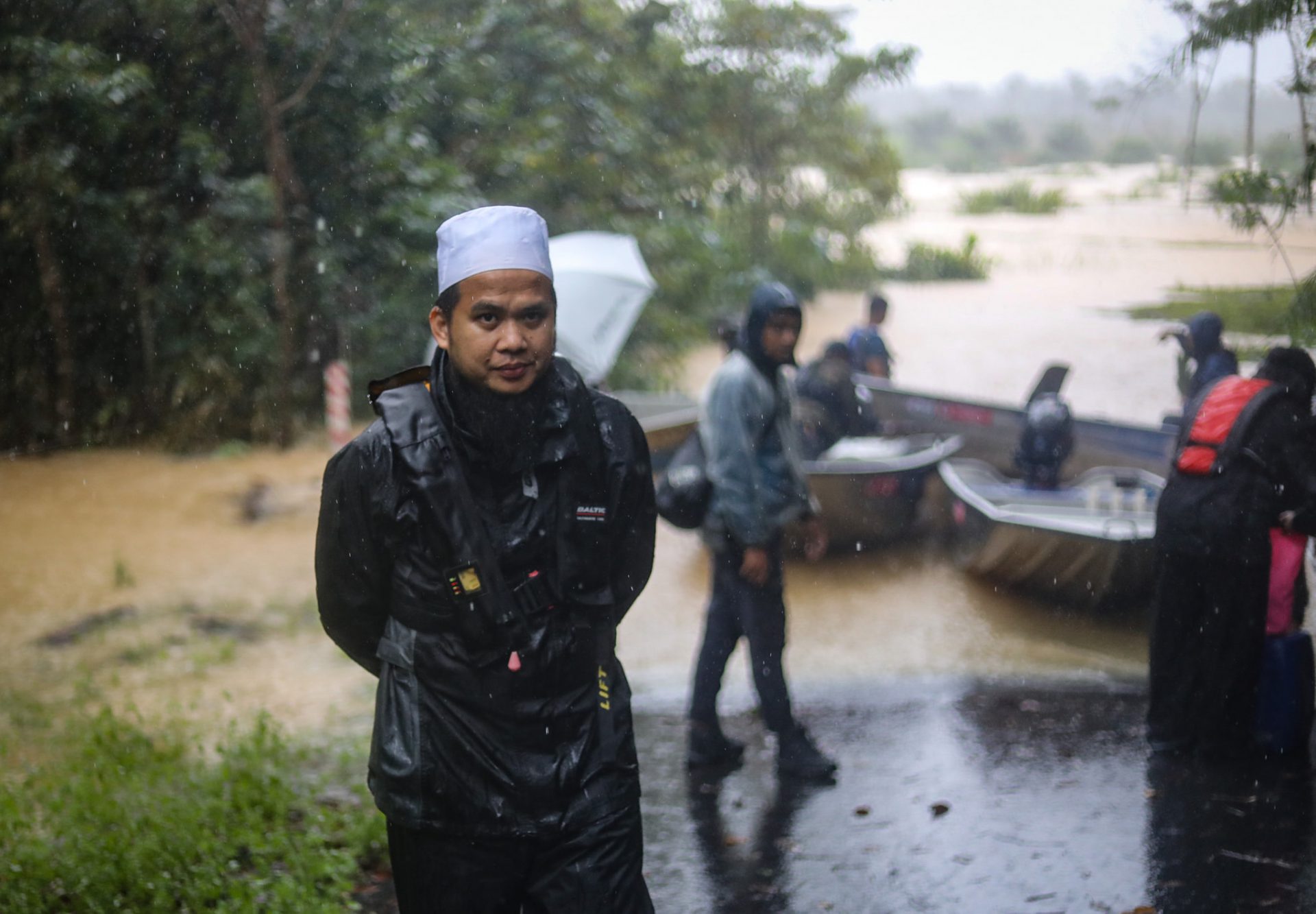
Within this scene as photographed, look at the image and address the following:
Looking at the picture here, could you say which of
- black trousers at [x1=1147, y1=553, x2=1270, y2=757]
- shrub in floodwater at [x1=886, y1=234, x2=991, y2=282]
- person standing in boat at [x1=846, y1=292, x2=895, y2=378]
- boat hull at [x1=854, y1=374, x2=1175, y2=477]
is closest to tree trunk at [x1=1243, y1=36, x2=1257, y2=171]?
black trousers at [x1=1147, y1=553, x2=1270, y2=757]

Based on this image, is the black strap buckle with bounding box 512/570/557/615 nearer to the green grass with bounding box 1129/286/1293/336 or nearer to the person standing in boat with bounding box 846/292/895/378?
the green grass with bounding box 1129/286/1293/336

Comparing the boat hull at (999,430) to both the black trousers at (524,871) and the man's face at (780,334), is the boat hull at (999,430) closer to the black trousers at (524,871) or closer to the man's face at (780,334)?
the man's face at (780,334)

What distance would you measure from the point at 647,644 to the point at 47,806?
4.01m

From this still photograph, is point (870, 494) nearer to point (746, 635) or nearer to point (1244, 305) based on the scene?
point (1244, 305)

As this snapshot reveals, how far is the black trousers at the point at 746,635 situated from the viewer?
5.18 meters

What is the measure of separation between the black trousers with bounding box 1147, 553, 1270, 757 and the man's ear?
361cm

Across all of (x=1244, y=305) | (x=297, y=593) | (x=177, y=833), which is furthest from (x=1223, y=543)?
(x=297, y=593)

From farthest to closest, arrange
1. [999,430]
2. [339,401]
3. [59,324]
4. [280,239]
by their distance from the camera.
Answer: [59,324], [280,239], [339,401], [999,430]

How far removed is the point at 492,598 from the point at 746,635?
294 cm

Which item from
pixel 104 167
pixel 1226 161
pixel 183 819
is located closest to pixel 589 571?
pixel 183 819

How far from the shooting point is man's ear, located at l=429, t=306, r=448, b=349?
2.59 metres

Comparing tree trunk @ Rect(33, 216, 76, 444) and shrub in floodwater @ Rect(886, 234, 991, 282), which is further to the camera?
shrub in floodwater @ Rect(886, 234, 991, 282)

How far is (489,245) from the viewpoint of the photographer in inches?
98.5

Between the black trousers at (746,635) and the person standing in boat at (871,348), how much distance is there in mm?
6860
